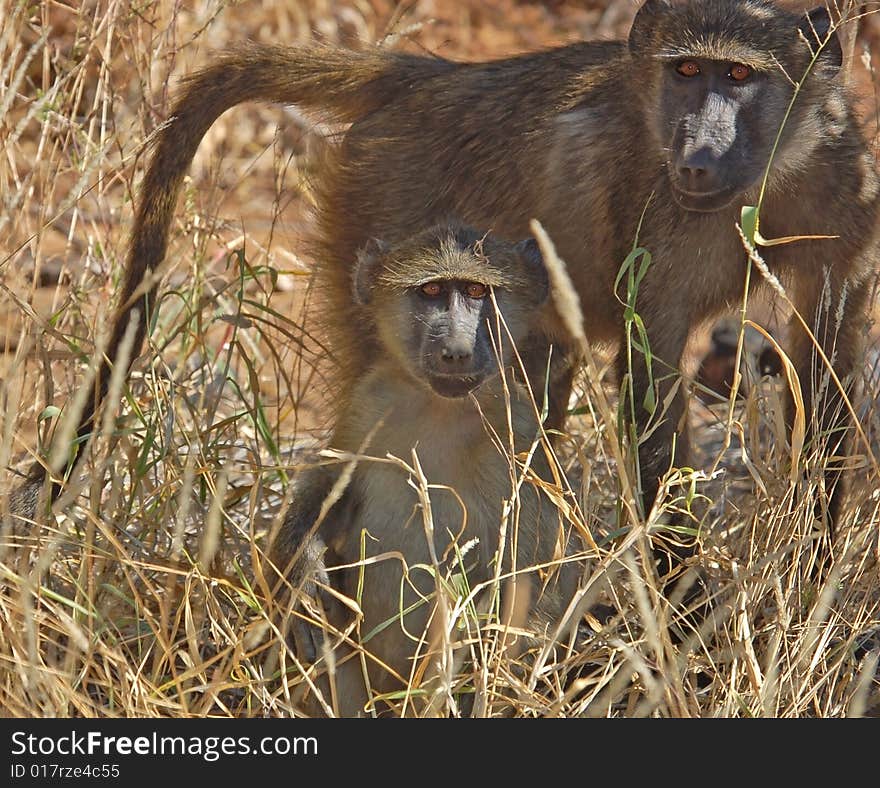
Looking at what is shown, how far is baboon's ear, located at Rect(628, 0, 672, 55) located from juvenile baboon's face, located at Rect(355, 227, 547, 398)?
2.07 ft

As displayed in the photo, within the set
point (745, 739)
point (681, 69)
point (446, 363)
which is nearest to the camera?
point (745, 739)

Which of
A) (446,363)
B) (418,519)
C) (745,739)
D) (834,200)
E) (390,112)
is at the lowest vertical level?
(745,739)

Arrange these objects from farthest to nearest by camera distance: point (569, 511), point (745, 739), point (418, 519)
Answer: point (418, 519) → point (569, 511) → point (745, 739)

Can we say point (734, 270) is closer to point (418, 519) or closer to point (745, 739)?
point (418, 519)

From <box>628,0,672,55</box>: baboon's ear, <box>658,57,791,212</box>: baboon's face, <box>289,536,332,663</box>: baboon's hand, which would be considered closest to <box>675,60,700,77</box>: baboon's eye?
<box>658,57,791,212</box>: baboon's face

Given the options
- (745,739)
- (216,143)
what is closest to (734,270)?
(745,739)

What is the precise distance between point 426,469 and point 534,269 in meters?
0.50

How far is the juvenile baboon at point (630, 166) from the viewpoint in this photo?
3.21 m

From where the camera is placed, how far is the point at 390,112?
3.73 metres

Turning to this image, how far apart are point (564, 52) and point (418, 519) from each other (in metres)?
1.44

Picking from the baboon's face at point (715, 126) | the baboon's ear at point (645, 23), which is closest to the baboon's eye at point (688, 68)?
the baboon's face at point (715, 126)

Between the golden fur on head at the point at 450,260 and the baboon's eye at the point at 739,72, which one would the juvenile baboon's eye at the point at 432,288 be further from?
the baboon's eye at the point at 739,72

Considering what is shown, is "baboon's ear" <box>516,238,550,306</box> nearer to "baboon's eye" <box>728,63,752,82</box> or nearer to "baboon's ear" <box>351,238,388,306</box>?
"baboon's ear" <box>351,238,388,306</box>

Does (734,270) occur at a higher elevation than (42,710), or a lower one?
higher
